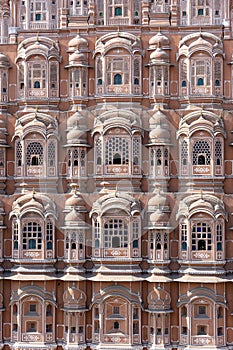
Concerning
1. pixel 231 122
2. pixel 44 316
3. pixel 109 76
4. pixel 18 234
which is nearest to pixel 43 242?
pixel 18 234

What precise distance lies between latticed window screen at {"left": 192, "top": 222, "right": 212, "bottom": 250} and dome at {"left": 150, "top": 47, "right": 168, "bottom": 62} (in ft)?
30.0

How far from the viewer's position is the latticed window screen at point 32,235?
1315 inches

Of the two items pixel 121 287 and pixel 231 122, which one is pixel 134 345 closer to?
pixel 121 287

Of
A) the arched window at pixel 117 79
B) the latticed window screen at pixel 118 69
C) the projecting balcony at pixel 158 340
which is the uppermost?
the latticed window screen at pixel 118 69

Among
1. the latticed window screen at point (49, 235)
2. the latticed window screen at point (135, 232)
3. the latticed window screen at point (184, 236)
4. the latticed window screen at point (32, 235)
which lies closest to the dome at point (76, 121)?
the latticed window screen at point (49, 235)

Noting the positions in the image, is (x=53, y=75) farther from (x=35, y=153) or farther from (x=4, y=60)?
(x=35, y=153)

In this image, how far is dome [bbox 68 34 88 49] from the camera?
1334 inches

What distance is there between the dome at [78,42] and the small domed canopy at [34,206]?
844 cm

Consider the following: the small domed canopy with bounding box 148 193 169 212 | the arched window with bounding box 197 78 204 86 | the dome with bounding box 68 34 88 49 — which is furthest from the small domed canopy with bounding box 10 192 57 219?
the arched window with bounding box 197 78 204 86

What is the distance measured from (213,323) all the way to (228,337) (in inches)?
53.4

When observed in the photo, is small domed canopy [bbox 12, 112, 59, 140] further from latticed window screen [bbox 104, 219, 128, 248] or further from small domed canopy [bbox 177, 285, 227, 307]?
small domed canopy [bbox 177, 285, 227, 307]

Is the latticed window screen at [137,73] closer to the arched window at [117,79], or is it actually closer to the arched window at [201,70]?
the arched window at [117,79]

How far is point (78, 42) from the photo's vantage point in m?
33.9

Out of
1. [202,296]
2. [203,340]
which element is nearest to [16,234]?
[202,296]
